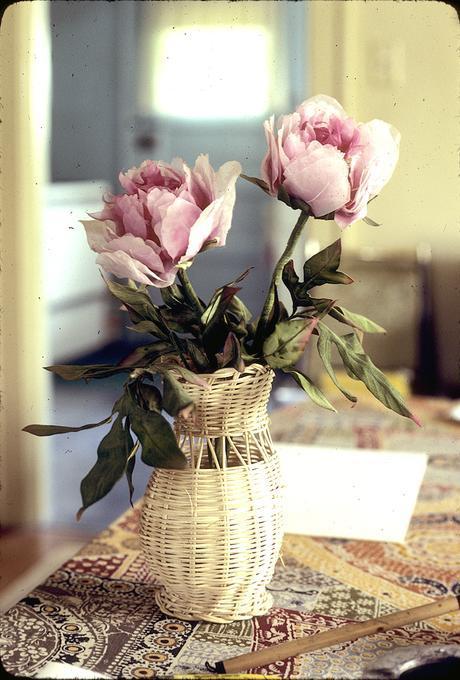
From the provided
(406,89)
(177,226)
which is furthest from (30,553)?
(406,89)

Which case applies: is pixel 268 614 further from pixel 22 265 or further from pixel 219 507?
pixel 22 265

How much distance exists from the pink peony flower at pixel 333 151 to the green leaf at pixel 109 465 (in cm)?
26

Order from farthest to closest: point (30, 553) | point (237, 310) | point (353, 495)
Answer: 1. point (30, 553)
2. point (353, 495)
3. point (237, 310)

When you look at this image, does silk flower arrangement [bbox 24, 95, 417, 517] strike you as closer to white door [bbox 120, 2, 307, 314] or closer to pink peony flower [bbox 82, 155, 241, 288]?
pink peony flower [bbox 82, 155, 241, 288]

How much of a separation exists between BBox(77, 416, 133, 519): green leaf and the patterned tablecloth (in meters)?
0.14

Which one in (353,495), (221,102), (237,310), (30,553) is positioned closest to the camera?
(237,310)

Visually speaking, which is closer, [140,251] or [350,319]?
[140,251]

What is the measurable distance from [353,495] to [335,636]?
1.16 feet

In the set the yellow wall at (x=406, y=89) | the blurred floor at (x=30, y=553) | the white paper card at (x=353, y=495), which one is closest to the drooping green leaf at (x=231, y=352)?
the white paper card at (x=353, y=495)

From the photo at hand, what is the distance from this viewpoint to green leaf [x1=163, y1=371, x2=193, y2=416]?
723mm

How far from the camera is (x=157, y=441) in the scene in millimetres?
745

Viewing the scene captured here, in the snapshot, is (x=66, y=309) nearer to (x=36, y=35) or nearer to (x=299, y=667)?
(x=36, y=35)

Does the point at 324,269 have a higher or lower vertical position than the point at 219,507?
higher

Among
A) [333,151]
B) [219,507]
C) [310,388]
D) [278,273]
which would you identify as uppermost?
[333,151]
